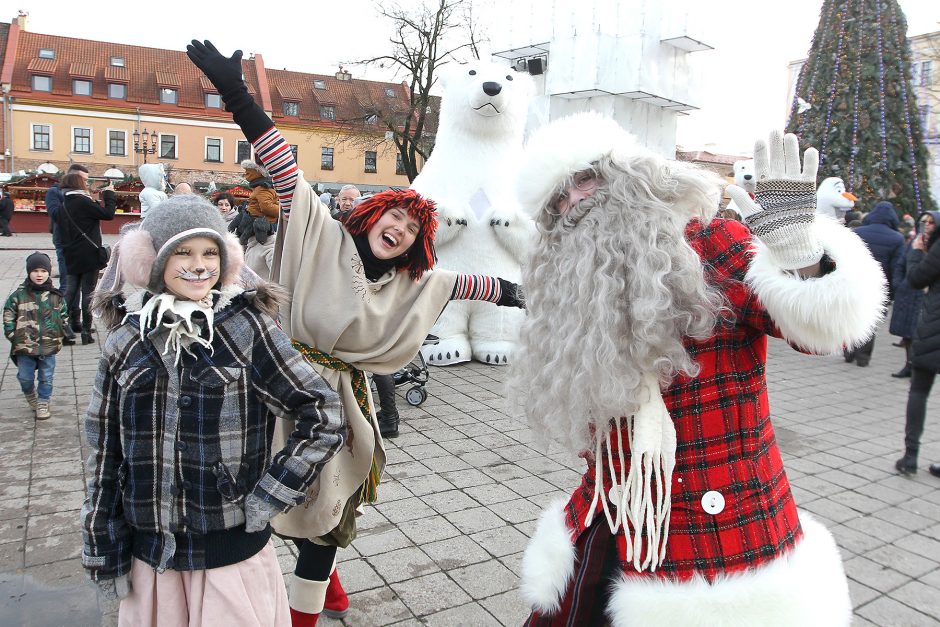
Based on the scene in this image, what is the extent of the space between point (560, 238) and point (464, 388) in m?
4.87

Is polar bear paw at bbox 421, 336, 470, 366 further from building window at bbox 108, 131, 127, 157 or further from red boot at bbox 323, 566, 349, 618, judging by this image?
building window at bbox 108, 131, 127, 157

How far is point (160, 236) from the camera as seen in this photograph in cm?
190

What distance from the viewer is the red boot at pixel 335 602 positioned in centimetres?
286

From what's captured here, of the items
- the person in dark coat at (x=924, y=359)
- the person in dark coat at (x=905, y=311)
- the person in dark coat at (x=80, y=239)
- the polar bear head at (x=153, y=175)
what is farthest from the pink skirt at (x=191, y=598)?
the polar bear head at (x=153, y=175)

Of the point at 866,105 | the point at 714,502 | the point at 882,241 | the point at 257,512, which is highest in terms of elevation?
the point at 866,105

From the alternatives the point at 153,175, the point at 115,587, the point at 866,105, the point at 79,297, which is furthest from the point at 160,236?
the point at 866,105

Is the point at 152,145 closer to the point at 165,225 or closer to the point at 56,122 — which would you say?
the point at 56,122

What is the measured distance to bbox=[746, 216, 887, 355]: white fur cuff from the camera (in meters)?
1.50

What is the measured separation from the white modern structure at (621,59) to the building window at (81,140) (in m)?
39.6

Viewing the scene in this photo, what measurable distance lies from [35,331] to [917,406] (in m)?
6.25

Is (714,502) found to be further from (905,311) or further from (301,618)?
(905,311)

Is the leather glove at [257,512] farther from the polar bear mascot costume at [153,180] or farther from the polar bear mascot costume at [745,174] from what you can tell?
the polar bear mascot costume at [745,174]

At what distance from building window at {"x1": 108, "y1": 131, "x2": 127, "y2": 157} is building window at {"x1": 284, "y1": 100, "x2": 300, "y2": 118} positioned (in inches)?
373

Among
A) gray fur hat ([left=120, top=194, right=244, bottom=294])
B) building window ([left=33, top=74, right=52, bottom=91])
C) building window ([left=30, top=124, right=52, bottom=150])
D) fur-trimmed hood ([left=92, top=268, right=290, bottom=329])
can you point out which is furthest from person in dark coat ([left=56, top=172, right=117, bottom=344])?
building window ([left=33, top=74, right=52, bottom=91])
